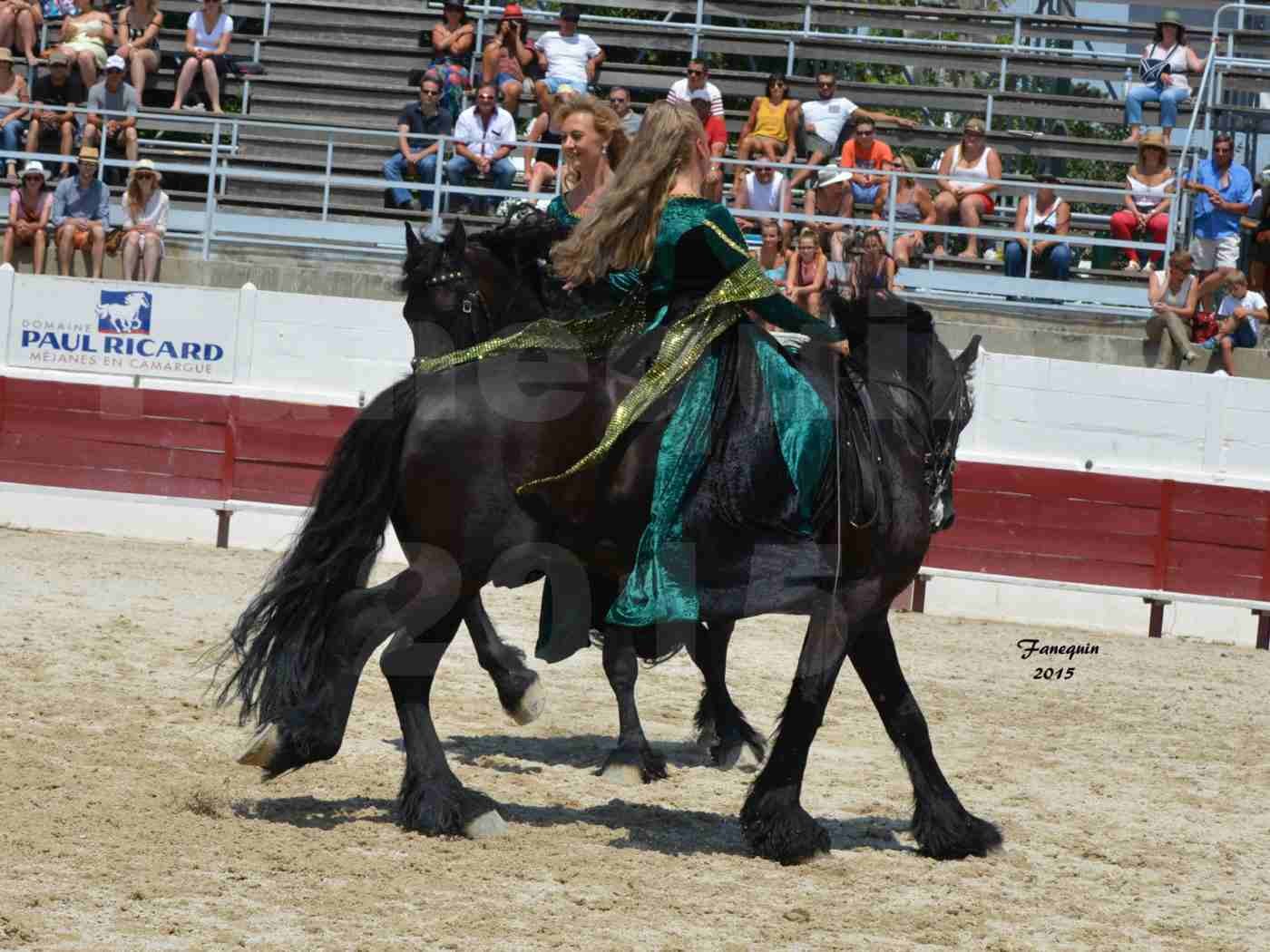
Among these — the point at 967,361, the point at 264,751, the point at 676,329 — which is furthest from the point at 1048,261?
the point at 264,751

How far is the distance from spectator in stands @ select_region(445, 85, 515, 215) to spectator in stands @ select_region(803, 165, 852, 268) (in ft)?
8.69

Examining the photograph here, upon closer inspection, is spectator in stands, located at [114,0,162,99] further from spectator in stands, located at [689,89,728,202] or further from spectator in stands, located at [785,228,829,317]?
spectator in stands, located at [785,228,829,317]

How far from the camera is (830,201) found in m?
14.8

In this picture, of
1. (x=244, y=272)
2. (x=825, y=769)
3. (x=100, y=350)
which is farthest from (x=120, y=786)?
(x=244, y=272)

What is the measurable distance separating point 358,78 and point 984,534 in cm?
980

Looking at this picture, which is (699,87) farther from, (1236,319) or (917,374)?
(917,374)

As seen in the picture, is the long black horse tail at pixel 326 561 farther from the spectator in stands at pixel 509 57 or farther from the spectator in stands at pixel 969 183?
the spectator in stands at pixel 509 57

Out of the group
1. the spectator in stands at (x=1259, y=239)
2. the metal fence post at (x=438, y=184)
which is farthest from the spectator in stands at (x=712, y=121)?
the spectator in stands at (x=1259, y=239)

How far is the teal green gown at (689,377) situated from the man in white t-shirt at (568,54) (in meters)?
11.6

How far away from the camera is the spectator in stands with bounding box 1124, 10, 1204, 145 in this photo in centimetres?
1683

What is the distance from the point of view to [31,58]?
17141 mm

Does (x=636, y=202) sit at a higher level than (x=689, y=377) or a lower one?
higher

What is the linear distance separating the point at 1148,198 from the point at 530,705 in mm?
9993

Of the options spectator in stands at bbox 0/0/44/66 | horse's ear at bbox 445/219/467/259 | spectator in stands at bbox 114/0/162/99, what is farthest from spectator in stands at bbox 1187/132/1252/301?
spectator in stands at bbox 0/0/44/66
